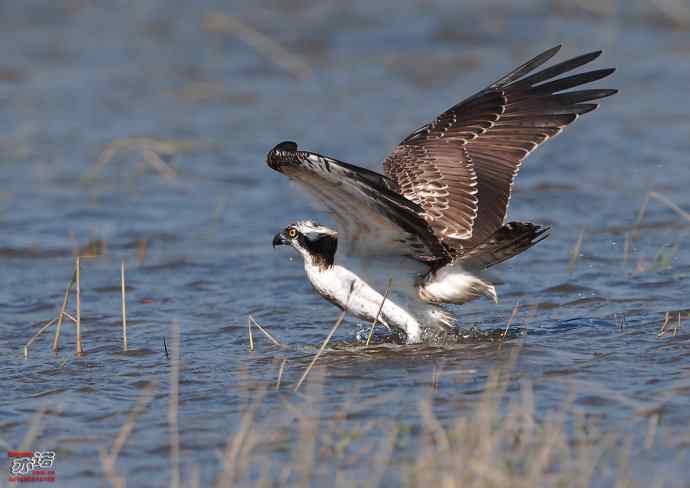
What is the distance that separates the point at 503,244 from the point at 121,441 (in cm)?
225

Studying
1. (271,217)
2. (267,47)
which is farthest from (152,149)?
(267,47)

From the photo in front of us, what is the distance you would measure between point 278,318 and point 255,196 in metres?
3.21

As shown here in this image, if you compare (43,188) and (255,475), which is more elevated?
(43,188)

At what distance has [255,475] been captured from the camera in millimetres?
4609

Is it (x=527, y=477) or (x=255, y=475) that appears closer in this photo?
(x=527, y=477)

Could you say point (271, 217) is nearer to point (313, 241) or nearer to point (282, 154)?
point (313, 241)

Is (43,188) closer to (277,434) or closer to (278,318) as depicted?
(278,318)

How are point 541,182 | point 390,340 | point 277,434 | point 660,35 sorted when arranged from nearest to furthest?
point 277,434, point 390,340, point 541,182, point 660,35

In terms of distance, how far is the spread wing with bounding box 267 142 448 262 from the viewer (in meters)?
5.46

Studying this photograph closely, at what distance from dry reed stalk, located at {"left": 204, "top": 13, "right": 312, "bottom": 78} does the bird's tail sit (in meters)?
7.78

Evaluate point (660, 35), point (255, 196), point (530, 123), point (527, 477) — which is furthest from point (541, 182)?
point (527, 477)

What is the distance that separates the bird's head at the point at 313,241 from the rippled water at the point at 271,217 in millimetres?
508

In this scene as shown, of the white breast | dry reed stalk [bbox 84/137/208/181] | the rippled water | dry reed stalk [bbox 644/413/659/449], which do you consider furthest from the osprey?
dry reed stalk [bbox 84/137/208/181]

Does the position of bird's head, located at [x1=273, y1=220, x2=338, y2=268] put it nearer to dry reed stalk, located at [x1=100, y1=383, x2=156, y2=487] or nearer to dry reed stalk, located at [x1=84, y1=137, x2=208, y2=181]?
dry reed stalk, located at [x1=100, y1=383, x2=156, y2=487]
